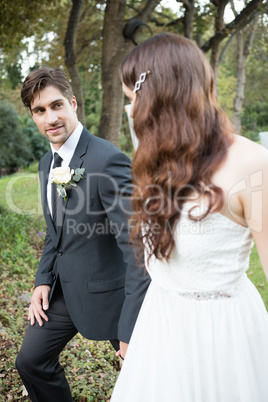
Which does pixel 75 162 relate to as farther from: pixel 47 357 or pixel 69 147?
pixel 47 357

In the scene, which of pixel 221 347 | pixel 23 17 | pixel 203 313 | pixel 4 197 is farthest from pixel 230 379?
pixel 4 197

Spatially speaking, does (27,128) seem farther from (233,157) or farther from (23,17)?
(233,157)

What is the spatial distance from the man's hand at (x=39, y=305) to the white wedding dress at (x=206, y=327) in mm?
1026

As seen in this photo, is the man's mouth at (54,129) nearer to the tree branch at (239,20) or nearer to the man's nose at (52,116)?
the man's nose at (52,116)

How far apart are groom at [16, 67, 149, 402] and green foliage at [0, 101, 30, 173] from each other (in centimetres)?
2140

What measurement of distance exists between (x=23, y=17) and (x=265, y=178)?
33.4 feet

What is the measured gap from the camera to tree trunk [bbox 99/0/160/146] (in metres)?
8.52

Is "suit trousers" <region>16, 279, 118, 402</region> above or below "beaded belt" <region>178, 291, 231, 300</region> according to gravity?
below

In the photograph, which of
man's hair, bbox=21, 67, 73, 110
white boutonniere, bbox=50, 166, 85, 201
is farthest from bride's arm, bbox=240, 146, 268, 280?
man's hair, bbox=21, 67, 73, 110

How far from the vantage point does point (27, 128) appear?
84.0 feet

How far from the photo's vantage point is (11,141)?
2380 cm

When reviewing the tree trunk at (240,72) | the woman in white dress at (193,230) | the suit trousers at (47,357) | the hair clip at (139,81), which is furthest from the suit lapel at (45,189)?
the tree trunk at (240,72)

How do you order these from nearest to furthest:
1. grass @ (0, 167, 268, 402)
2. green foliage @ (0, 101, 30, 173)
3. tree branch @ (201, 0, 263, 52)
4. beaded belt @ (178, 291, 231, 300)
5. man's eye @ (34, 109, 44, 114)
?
beaded belt @ (178, 291, 231, 300) → man's eye @ (34, 109, 44, 114) → grass @ (0, 167, 268, 402) → tree branch @ (201, 0, 263, 52) → green foliage @ (0, 101, 30, 173)

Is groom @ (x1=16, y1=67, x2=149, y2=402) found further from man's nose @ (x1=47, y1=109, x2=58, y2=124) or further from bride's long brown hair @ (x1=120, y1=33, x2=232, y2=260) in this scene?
bride's long brown hair @ (x1=120, y1=33, x2=232, y2=260)
